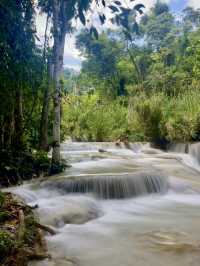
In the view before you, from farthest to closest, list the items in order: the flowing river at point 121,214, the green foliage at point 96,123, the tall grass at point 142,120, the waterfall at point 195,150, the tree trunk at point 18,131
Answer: the green foliage at point 96,123 < the tall grass at point 142,120 < the waterfall at point 195,150 < the tree trunk at point 18,131 < the flowing river at point 121,214

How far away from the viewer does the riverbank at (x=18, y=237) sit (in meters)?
3.34

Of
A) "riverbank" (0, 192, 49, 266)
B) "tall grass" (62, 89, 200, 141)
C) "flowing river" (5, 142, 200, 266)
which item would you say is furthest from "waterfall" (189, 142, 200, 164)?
"riverbank" (0, 192, 49, 266)

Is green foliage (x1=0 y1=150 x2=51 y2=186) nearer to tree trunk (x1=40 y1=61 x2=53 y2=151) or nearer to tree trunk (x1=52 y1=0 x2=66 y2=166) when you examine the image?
tree trunk (x1=40 y1=61 x2=53 y2=151)

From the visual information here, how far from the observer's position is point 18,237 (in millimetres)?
3625

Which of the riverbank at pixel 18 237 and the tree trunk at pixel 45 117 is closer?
the riverbank at pixel 18 237

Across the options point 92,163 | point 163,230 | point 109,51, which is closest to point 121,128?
point 92,163

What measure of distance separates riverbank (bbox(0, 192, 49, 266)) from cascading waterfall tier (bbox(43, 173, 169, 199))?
Answer: 8.76 feet

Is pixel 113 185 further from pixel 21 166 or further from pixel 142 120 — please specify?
pixel 142 120

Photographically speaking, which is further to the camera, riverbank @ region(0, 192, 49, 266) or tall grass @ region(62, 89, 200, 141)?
tall grass @ region(62, 89, 200, 141)

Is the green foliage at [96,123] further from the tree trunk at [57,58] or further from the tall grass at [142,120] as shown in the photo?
the tree trunk at [57,58]

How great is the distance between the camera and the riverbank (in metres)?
3.34

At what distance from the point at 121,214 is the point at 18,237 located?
3.05m

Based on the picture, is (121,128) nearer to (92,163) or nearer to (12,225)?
(92,163)

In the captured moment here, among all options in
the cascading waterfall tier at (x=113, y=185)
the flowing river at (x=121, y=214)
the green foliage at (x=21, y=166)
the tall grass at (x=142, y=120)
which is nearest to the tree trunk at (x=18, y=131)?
the green foliage at (x=21, y=166)
